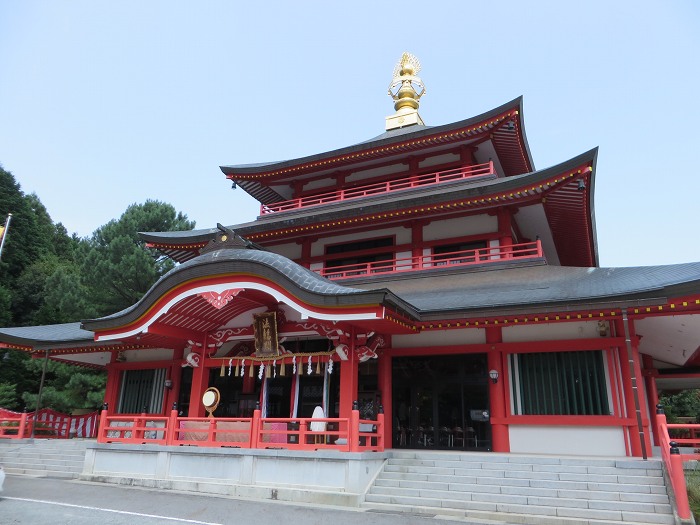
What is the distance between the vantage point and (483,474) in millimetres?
10414

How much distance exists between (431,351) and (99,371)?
70.7 feet

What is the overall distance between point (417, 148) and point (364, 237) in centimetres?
386

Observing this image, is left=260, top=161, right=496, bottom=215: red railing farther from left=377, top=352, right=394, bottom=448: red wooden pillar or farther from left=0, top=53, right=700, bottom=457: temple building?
left=377, top=352, right=394, bottom=448: red wooden pillar

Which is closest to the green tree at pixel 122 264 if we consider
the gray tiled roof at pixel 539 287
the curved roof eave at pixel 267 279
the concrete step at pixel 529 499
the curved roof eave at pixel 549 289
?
→ the curved roof eave at pixel 267 279

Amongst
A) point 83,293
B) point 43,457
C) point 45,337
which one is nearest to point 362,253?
point 45,337

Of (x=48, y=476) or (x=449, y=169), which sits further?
(x=449, y=169)

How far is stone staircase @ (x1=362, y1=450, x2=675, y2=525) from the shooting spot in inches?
342

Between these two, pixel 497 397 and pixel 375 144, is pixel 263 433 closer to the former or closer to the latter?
pixel 497 397

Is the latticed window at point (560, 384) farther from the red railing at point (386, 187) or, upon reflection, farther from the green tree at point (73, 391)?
the green tree at point (73, 391)

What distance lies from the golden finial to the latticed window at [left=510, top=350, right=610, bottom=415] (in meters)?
14.1

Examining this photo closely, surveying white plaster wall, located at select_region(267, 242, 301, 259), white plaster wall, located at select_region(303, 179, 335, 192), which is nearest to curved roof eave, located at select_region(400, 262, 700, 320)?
white plaster wall, located at select_region(267, 242, 301, 259)

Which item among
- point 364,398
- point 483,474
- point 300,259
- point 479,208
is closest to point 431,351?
point 364,398

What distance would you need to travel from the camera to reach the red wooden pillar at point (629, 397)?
11609 mm

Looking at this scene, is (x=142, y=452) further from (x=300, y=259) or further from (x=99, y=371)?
(x=99, y=371)
